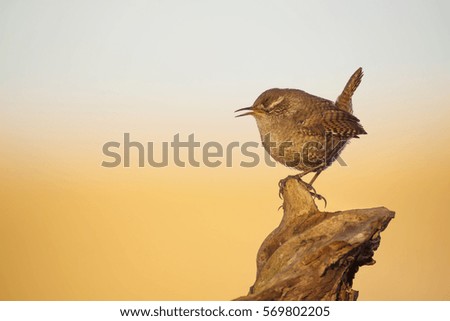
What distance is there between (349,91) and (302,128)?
0.79 meters

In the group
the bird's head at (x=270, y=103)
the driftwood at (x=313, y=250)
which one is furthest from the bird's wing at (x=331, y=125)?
the driftwood at (x=313, y=250)

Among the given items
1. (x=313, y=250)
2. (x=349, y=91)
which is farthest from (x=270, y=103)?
(x=313, y=250)

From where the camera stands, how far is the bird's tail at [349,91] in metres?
5.72

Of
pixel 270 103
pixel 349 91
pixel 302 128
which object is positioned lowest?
pixel 302 128

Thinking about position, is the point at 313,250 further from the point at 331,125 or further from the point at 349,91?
the point at 349,91

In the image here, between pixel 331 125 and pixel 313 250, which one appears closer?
pixel 313 250

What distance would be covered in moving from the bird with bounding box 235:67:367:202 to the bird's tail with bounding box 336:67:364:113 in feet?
0.66

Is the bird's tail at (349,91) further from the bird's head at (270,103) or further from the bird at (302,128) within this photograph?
the bird's head at (270,103)

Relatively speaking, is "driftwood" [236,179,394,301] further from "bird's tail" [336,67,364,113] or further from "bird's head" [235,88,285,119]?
"bird's tail" [336,67,364,113]

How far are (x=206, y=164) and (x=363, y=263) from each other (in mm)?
2276

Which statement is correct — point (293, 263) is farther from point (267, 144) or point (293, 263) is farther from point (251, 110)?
point (251, 110)

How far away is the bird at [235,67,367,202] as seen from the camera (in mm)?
5305

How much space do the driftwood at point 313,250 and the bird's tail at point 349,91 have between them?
1.07 m

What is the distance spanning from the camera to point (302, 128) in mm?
5336
